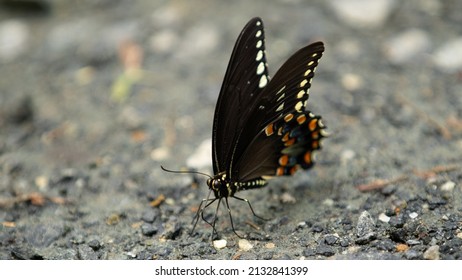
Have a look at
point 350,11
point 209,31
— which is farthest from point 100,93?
point 350,11

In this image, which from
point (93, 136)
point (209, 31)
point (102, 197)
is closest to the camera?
point (102, 197)

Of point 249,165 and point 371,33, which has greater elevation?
point 371,33

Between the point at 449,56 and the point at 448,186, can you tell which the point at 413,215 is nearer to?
the point at 448,186

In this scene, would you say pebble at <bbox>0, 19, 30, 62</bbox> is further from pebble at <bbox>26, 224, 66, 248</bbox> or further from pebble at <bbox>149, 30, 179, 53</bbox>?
pebble at <bbox>26, 224, 66, 248</bbox>

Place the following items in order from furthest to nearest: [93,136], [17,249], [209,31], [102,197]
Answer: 1. [209,31]
2. [93,136]
3. [102,197]
4. [17,249]

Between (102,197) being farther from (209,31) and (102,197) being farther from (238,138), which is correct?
(209,31)

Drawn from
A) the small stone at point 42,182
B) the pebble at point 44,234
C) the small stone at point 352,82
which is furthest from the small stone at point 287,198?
the small stone at point 42,182

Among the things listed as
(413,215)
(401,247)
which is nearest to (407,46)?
(413,215)

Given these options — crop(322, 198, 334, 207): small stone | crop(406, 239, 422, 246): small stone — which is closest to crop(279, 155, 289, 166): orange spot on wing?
crop(322, 198, 334, 207): small stone
